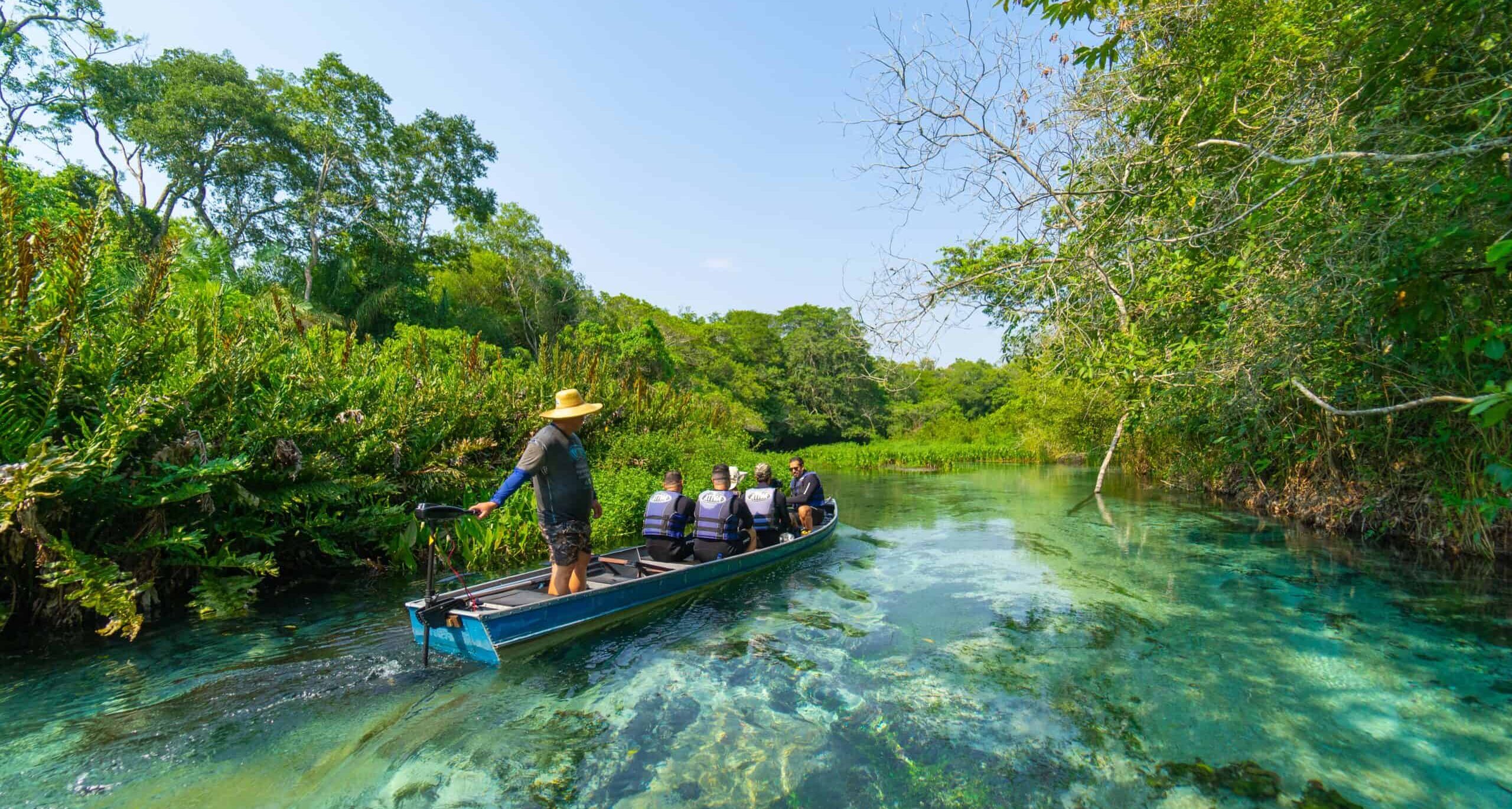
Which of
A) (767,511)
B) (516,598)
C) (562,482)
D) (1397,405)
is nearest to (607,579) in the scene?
(516,598)

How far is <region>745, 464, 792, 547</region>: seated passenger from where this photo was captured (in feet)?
32.3

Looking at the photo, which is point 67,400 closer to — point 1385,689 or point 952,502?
point 1385,689

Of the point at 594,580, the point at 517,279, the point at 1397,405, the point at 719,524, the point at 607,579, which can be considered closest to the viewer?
the point at 1397,405

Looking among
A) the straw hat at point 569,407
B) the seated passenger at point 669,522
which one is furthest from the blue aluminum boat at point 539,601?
the straw hat at point 569,407

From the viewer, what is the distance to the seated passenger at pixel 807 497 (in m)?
11.5

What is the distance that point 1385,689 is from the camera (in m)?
5.54

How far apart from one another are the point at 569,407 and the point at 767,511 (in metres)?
4.47

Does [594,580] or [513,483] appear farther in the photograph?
[594,580]

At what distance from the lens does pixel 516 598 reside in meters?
6.58

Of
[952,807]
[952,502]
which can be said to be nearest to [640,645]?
[952,807]

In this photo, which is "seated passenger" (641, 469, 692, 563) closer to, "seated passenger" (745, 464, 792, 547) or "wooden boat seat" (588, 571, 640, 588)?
"wooden boat seat" (588, 571, 640, 588)

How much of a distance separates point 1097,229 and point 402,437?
855 centimetres

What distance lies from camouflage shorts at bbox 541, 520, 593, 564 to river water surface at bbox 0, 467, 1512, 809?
942 millimetres

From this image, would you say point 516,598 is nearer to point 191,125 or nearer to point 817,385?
point 191,125
